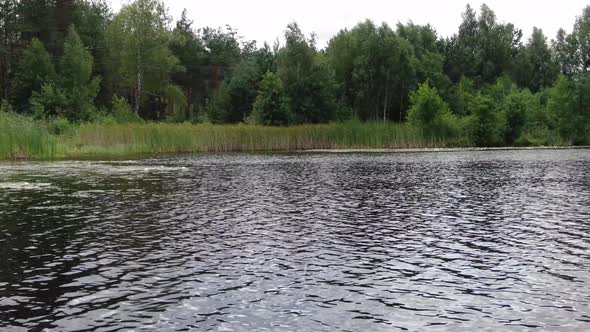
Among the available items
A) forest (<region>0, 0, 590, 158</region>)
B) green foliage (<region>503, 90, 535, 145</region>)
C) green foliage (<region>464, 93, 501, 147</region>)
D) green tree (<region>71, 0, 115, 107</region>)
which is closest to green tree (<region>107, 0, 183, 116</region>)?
forest (<region>0, 0, 590, 158</region>)

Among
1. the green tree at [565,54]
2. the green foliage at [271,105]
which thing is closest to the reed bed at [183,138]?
the green foliage at [271,105]

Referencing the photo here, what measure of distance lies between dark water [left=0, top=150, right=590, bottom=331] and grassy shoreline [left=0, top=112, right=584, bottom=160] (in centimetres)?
2039

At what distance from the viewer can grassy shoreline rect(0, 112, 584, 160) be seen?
150 feet

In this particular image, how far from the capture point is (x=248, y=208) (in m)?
21.6

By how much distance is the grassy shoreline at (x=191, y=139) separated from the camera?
4584 centimetres

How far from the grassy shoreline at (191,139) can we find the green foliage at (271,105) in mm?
15155

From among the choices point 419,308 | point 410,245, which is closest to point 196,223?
point 410,245

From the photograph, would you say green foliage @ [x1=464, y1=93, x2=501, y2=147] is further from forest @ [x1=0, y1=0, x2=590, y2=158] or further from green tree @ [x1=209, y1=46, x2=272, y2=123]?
green tree @ [x1=209, y1=46, x2=272, y2=123]

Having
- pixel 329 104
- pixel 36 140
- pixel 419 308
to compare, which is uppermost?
pixel 329 104

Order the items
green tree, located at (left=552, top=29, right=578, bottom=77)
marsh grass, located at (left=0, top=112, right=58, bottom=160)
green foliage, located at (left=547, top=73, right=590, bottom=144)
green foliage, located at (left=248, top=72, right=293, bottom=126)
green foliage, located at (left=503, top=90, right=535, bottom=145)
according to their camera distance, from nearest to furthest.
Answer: marsh grass, located at (left=0, top=112, right=58, bottom=160), green foliage, located at (left=248, top=72, right=293, bottom=126), green foliage, located at (left=503, top=90, right=535, bottom=145), green foliage, located at (left=547, top=73, right=590, bottom=144), green tree, located at (left=552, top=29, right=578, bottom=77)

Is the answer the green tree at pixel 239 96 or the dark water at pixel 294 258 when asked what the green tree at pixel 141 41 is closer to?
the green tree at pixel 239 96

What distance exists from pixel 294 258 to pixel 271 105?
67.8 metres

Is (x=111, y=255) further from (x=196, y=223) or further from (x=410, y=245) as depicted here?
(x=410, y=245)

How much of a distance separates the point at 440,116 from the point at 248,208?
187 feet
